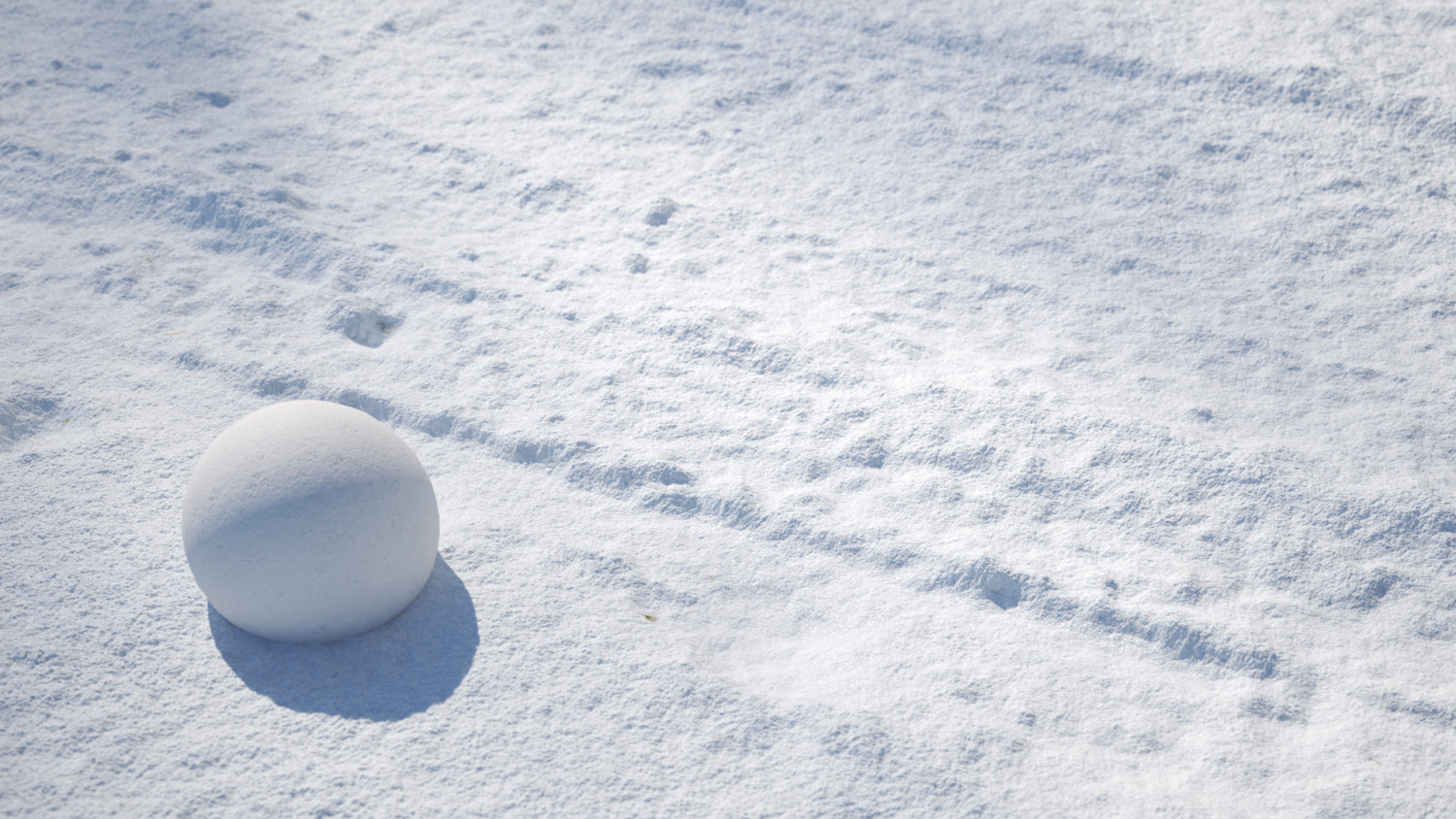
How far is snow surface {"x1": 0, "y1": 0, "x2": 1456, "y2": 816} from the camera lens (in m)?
2.87

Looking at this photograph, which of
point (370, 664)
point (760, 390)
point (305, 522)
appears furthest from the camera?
point (760, 390)

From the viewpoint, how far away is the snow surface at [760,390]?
113 inches

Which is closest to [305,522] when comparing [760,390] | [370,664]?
[370,664]

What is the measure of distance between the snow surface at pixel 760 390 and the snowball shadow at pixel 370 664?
16 millimetres

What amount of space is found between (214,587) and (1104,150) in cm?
401

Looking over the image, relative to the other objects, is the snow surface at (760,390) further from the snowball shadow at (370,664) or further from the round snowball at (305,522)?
the round snowball at (305,522)

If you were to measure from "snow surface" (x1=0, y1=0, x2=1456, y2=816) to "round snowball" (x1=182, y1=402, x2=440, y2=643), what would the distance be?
199 millimetres

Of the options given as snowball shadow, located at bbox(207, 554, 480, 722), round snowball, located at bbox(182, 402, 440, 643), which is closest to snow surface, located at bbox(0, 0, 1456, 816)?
snowball shadow, located at bbox(207, 554, 480, 722)

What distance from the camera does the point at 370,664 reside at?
305 centimetres

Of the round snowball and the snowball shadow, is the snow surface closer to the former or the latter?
the snowball shadow

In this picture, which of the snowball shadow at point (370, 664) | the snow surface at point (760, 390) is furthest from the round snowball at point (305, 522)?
the snow surface at point (760, 390)

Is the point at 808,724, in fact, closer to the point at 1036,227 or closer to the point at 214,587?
the point at 214,587

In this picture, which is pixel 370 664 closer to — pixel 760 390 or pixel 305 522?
pixel 305 522

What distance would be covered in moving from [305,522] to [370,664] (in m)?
0.49
